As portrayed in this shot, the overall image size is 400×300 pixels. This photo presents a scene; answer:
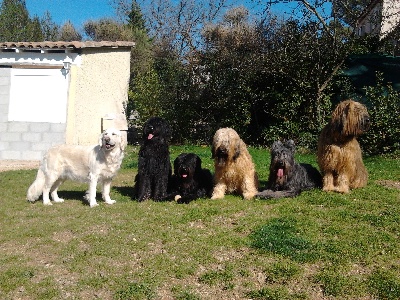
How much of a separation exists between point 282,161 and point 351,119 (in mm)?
1450

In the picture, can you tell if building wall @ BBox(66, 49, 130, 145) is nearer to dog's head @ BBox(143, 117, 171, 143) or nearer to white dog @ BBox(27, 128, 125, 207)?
white dog @ BBox(27, 128, 125, 207)

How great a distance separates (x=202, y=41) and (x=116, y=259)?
16.1 meters

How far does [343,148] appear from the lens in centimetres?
819

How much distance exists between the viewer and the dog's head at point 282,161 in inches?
311

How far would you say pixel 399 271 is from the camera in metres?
5.29

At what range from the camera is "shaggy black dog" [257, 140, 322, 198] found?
793 centimetres

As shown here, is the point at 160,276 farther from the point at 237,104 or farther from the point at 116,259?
the point at 237,104

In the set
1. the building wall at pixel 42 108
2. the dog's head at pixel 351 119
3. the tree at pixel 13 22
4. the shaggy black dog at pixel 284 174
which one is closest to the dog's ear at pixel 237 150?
the shaggy black dog at pixel 284 174

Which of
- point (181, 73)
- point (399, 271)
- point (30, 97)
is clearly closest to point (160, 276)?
point (399, 271)

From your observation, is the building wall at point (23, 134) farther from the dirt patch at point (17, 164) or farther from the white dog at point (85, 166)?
the white dog at point (85, 166)

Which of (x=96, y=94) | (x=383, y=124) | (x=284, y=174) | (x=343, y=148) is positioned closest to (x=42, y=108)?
(x=96, y=94)

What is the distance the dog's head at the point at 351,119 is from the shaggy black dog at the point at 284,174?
3.09 feet

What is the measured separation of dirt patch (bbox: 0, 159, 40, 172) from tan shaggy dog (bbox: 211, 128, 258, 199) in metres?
7.68

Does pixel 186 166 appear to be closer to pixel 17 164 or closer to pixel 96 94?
pixel 17 164
